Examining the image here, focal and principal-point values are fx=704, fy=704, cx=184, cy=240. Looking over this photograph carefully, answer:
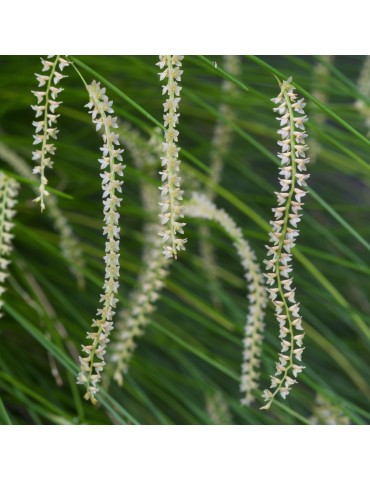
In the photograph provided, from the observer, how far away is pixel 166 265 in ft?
2.43

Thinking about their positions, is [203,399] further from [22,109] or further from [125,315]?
[22,109]

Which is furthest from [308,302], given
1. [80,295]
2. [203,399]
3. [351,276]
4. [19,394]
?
[19,394]

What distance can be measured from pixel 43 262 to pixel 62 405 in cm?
19

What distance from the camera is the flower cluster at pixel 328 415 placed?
2.09 ft

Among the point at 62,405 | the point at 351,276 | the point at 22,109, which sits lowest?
the point at 62,405

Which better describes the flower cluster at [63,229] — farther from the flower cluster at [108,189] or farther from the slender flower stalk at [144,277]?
the flower cluster at [108,189]

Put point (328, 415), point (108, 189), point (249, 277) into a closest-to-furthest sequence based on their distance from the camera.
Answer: point (108, 189) < point (249, 277) < point (328, 415)

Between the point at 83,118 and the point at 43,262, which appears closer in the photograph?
the point at 83,118

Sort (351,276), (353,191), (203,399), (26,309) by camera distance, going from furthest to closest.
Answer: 1. (353,191)
2. (351,276)
3. (203,399)
4. (26,309)

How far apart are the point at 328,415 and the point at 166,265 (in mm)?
221

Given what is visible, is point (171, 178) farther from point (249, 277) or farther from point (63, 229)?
point (63, 229)

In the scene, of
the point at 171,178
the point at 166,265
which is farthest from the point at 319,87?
the point at 171,178

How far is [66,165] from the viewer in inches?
33.6
